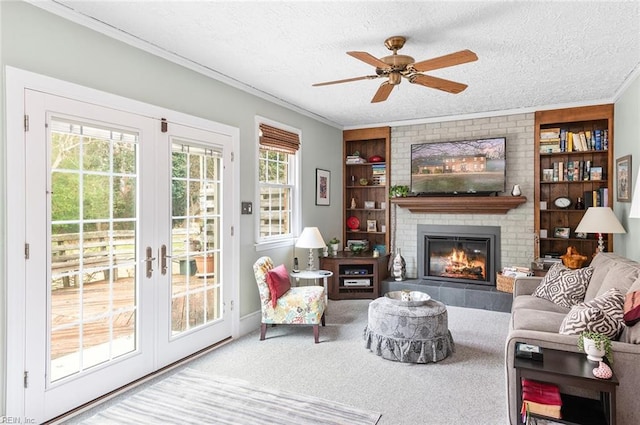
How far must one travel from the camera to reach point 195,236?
3545 millimetres

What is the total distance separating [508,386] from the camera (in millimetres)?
2268

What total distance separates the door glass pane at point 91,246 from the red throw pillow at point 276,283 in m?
1.26

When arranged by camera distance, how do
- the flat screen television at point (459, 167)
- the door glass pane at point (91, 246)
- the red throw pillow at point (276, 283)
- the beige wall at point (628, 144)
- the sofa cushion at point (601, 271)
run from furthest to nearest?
1. the flat screen television at point (459, 167)
2. the red throw pillow at point (276, 283)
3. the beige wall at point (628, 144)
4. the sofa cushion at point (601, 271)
5. the door glass pane at point (91, 246)

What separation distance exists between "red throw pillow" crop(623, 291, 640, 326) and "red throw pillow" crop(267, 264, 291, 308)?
8.98ft

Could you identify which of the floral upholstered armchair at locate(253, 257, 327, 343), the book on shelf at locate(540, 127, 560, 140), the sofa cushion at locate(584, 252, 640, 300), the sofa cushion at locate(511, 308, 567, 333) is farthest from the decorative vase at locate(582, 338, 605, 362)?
the book on shelf at locate(540, 127, 560, 140)

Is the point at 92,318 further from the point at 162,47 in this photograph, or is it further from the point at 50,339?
the point at 162,47

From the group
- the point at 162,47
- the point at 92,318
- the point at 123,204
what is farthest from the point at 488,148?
the point at 92,318

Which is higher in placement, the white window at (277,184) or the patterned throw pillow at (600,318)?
the white window at (277,184)

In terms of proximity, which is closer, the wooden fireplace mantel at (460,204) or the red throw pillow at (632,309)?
the red throw pillow at (632,309)

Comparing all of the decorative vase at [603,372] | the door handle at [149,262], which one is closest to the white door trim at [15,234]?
the door handle at [149,262]

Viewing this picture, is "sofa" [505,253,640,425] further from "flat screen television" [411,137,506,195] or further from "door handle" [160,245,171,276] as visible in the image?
"door handle" [160,245,171,276]

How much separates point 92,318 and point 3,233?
2.74 feet

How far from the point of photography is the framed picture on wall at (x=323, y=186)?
5625mm

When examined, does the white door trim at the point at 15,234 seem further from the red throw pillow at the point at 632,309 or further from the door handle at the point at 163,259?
the red throw pillow at the point at 632,309
